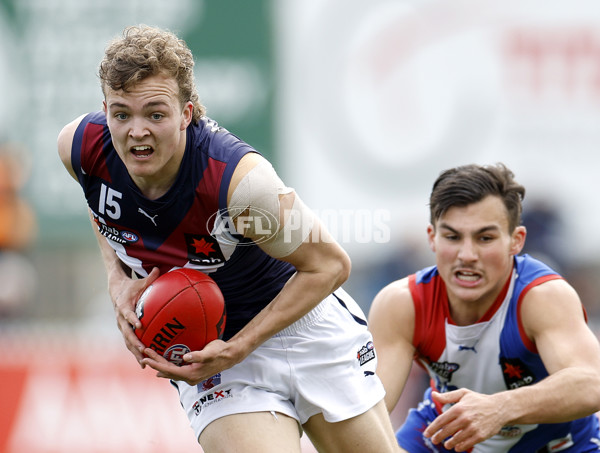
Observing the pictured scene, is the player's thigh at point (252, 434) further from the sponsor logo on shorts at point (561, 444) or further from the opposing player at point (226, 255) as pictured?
the sponsor logo on shorts at point (561, 444)

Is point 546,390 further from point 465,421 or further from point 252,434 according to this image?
point 252,434

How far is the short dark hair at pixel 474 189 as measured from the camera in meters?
5.08

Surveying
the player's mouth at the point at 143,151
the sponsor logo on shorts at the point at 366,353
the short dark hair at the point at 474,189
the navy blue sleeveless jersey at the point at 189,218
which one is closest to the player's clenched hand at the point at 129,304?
the navy blue sleeveless jersey at the point at 189,218

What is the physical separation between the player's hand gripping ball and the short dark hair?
1455 millimetres

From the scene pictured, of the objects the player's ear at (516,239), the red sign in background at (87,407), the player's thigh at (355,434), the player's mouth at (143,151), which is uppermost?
the player's mouth at (143,151)

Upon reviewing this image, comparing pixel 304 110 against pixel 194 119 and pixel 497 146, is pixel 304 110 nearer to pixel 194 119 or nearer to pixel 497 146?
pixel 497 146

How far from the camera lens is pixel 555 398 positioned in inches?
181

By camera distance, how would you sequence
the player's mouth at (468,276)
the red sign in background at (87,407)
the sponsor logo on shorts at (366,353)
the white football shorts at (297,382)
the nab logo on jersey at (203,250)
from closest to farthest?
the nab logo on jersey at (203,250), the white football shorts at (297,382), the sponsor logo on shorts at (366,353), the player's mouth at (468,276), the red sign in background at (87,407)

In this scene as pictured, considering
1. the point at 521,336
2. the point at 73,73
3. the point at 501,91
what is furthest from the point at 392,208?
the point at 521,336

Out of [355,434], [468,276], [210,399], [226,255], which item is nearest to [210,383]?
[210,399]

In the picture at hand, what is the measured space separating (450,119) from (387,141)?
0.99 m

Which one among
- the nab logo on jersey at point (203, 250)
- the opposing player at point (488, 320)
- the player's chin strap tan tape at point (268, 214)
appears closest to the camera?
the player's chin strap tan tape at point (268, 214)

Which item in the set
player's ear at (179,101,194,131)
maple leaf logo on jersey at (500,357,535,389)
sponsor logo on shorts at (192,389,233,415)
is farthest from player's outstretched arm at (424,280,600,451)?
player's ear at (179,101,194,131)

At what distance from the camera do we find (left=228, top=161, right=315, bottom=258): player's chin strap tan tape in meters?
4.09
